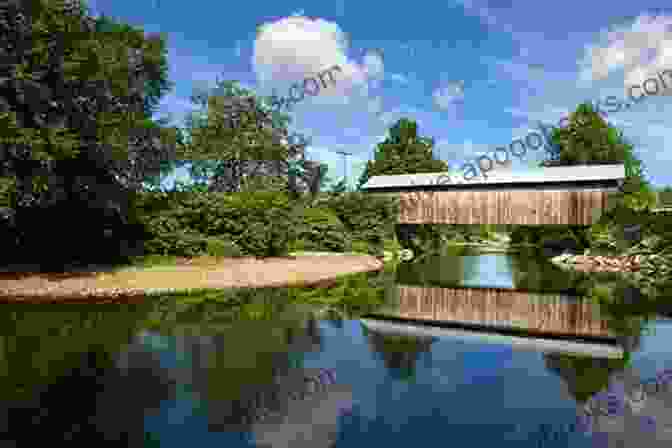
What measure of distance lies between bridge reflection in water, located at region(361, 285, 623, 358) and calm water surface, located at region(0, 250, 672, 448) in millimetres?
78

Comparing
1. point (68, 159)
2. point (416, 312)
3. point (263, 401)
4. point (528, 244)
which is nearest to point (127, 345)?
point (263, 401)

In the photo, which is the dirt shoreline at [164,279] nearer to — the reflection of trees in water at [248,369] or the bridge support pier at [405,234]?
the reflection of trees in water at [248,369]

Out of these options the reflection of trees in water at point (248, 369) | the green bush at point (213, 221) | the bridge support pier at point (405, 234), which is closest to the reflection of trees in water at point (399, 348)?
the reflection of trees in water at point (248, 369)

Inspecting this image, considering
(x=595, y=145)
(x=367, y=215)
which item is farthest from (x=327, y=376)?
(x=595, y=145)

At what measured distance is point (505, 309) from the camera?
42.5ft

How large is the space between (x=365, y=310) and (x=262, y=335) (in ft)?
12.8

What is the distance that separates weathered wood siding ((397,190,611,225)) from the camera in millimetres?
30297

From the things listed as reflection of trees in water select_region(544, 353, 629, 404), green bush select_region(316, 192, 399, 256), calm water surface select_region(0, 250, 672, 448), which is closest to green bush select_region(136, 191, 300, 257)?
green bush select_region(316, 192, 399, 256)

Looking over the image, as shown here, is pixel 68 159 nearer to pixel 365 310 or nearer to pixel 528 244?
pixel 365 310

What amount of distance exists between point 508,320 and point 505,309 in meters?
1.69

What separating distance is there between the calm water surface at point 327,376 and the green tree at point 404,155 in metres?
51.1

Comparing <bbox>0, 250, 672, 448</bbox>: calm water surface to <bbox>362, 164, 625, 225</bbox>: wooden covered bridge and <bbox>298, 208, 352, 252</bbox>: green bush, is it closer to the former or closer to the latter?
<bbox>362, 164, 625, 225</bbox>: wooden covered bridge

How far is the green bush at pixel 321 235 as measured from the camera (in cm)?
3291

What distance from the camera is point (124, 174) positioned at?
22.4 m
